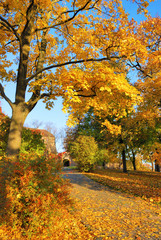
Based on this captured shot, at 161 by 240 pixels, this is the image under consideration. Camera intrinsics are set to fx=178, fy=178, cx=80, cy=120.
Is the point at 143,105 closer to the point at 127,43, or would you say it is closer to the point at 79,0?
the point at 127,43

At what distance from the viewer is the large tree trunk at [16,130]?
257 inches

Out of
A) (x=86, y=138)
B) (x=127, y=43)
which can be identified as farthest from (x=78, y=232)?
(x=86, y=138)

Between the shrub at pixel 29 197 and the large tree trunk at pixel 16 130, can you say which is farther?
the large tree trunk at pixel 16 130

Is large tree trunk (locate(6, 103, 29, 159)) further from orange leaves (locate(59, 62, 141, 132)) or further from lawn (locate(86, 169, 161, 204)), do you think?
lawn (locate(86, 169, 161, 204))

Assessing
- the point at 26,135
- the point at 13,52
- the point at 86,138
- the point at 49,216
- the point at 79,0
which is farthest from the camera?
the point at 86,138

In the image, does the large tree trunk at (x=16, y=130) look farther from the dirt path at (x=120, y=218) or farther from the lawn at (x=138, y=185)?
the lawn at (x=138, y=185)

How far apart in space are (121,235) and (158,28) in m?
11.6

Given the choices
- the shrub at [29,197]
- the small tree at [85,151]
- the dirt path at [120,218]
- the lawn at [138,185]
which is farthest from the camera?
the small tree at [85,151]

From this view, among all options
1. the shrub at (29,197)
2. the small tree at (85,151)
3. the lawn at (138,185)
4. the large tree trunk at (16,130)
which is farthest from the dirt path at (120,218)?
the small tree at (85,151)

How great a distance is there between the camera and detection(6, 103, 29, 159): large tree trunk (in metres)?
6.54

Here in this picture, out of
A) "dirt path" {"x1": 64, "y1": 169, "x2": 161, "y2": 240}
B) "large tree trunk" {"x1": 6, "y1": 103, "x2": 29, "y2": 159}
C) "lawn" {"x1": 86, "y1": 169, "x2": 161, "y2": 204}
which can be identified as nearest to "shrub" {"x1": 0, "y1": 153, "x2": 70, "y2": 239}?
"dirt path" {"x1": 64, "y1": 169, "x2": 161, "y2": 240}

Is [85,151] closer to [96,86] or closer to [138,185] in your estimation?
[138,185]

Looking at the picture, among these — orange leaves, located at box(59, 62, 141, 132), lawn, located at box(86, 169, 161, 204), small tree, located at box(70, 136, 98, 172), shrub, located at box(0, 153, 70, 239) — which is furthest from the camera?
A: small tree, located at box(70, 136, 98, 172)

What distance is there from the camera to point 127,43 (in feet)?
22.4
